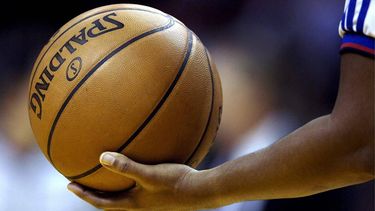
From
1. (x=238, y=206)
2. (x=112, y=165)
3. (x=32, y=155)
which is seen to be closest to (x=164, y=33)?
(x=112, y=165)

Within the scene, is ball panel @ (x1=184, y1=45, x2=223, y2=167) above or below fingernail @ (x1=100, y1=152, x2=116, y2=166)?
above

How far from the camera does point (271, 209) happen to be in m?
1.75

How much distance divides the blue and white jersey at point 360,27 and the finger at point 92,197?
22.3 inches

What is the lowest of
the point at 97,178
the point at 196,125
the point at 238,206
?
the point at 238,206

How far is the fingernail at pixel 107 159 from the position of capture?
3.08 feet

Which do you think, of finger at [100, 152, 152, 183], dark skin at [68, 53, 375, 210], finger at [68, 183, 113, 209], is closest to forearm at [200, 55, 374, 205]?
dark skin at [68, 53, 375, 210]

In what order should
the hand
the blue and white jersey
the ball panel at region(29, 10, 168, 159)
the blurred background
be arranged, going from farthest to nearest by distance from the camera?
the blurred background < the ball panel at region(29, 10, 168, 159) < the hand < the blue and white jersey

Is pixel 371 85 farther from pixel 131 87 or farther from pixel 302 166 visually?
pixel 131 87

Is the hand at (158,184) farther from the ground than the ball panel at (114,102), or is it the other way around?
the ball panel at (114,102)

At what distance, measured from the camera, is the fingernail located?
0.94 meters

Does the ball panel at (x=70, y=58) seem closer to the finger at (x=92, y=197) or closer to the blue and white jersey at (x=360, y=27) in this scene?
the finger at (x=92, y=197)

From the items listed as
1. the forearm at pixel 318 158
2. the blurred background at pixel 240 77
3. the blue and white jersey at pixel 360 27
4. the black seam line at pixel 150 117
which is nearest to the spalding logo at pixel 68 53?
the black seam line at pixel 150 117

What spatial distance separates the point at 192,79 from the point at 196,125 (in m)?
0.09

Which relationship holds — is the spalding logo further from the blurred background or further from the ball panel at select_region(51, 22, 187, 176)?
the blurred background
